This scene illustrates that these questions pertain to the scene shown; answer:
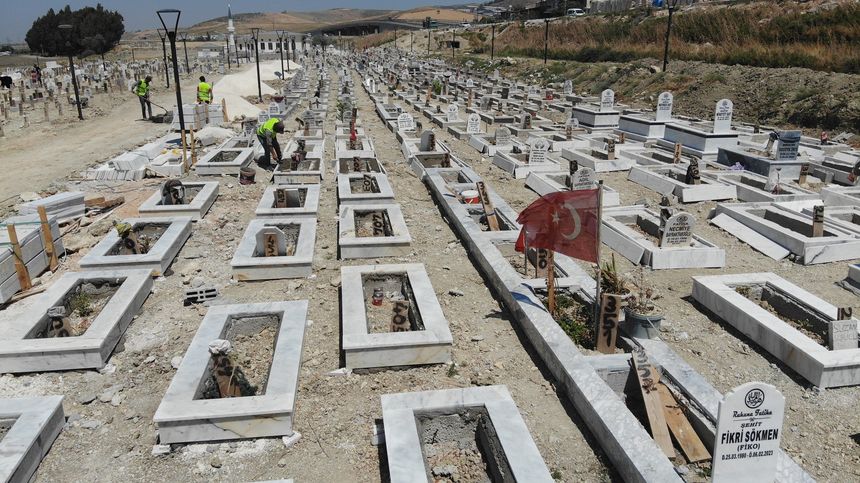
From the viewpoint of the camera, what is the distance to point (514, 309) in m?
6.12

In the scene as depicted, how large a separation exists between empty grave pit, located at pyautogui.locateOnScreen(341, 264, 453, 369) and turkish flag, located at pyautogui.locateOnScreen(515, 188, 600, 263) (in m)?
1.22

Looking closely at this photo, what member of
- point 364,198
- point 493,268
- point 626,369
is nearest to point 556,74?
point 364,198

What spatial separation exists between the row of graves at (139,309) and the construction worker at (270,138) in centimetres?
311

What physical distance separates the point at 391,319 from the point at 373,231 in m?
3.54

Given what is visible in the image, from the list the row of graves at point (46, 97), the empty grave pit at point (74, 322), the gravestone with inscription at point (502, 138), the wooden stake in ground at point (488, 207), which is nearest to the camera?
the empty grave pit at point (74, 322)

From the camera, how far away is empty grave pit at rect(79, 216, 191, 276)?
277 inches

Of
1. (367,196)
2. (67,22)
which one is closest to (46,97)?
(367,196)

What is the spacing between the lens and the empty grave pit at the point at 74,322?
5125mm

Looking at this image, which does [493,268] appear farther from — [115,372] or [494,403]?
[115,372]

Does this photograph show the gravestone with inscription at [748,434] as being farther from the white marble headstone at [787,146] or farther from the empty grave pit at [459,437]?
the white marble headstone at [787,146]

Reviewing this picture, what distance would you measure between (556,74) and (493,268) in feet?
96.8

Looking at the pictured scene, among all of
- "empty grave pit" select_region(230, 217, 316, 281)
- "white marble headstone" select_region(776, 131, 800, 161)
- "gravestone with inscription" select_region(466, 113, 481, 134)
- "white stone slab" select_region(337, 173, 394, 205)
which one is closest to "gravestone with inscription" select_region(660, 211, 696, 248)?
"white stone slab" select_region(337, 173, 394, 205)

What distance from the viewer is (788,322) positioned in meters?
5.95

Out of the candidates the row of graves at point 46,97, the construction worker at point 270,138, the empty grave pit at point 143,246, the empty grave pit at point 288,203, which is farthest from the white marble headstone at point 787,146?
the row of graves at point 46,97
